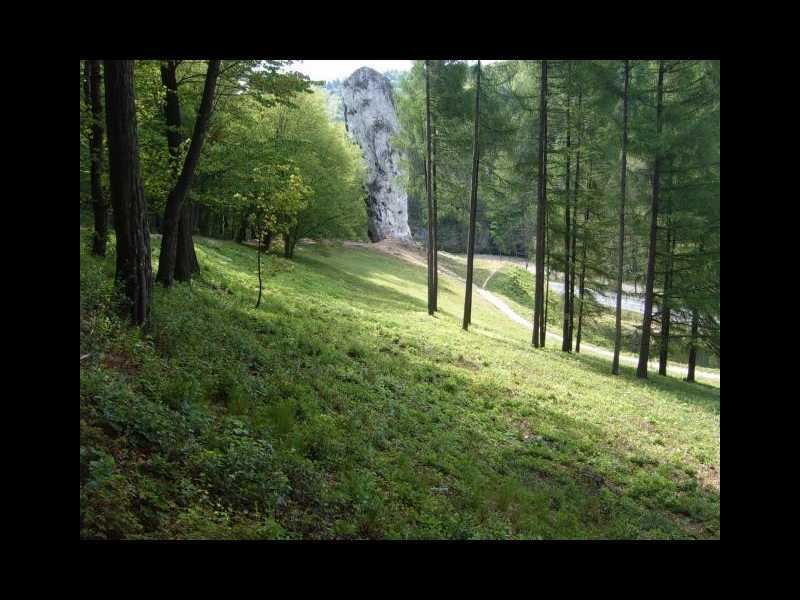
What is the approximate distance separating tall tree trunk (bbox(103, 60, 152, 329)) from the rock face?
55613 mm

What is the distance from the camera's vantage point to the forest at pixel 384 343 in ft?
17.9

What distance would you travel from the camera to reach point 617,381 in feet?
59.8

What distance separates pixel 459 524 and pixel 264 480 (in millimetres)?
2296

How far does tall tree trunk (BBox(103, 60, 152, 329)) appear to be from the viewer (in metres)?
7.88

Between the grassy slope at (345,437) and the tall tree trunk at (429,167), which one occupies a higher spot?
the tall tree trunk at (429,167)

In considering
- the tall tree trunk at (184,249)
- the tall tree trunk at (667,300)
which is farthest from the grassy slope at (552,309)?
the tall tree trunk at (184,249)

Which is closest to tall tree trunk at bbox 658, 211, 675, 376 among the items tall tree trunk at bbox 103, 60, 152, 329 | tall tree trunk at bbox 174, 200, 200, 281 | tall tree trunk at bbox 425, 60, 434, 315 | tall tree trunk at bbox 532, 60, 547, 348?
tall tree trunk at bbox 532, 60, 547, 348

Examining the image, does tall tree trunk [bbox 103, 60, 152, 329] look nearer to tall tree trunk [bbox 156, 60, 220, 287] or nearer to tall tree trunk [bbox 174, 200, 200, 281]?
tall tree trunk [bbox 156, 60, 220, 287]

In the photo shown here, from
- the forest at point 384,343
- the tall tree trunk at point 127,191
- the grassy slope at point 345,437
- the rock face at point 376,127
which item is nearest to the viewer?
the grassy slope at point 345,437

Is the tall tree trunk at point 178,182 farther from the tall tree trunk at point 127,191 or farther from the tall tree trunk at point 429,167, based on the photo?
the tall tree trunk at point 429,167

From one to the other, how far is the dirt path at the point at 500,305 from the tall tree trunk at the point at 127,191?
23.6 metres

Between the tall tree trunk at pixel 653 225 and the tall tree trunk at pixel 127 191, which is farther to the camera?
the tall tree trunk at pixel 653 225

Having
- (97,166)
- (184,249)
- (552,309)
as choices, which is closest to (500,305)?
(552,309)

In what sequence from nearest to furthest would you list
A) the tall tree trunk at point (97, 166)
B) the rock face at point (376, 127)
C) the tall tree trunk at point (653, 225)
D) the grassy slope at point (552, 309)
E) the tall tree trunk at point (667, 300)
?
the tall tree trunk at point (97, 166) → the tall tree trunk at point (653, 225) → the tall tree trunk at point (667, 300) → the grassy slope at point (552, 309) → the rock face at point (376, 127)
